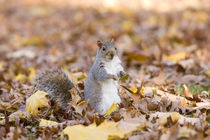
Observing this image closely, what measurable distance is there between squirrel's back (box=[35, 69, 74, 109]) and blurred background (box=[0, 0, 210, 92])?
1291 millimetres

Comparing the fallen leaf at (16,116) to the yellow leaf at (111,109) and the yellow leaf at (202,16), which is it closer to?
the yellow leaf at (111,109)

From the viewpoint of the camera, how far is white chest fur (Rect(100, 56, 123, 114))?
134 inches

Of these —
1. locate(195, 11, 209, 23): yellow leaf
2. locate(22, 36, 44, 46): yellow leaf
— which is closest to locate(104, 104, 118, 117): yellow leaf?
locate(22, 36, 44, 46): yellow leaf

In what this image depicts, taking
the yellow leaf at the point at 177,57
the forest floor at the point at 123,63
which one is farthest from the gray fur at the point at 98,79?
the yellow leaf at the point at 177,57

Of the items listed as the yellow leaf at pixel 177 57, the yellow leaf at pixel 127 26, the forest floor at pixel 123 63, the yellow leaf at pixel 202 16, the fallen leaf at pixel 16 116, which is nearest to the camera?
the forest floor at pixel 123 63

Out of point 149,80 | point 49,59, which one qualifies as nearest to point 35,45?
point 49,59

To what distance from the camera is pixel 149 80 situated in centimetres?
462

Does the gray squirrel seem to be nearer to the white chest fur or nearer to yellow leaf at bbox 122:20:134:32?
the white chest fur

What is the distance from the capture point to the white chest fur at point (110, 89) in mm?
3404

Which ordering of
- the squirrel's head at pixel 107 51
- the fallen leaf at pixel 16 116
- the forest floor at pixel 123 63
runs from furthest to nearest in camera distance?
the squirrel's head at pixel 107 51 < the fallen leaf at pixel 16 116 < the forest floor at pixel 123 63

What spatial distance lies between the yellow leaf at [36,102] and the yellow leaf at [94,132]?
2.87ft

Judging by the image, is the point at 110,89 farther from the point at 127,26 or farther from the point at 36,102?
the point at 127,26

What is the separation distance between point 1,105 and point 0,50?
4804mm

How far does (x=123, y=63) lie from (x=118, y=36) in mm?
2705
